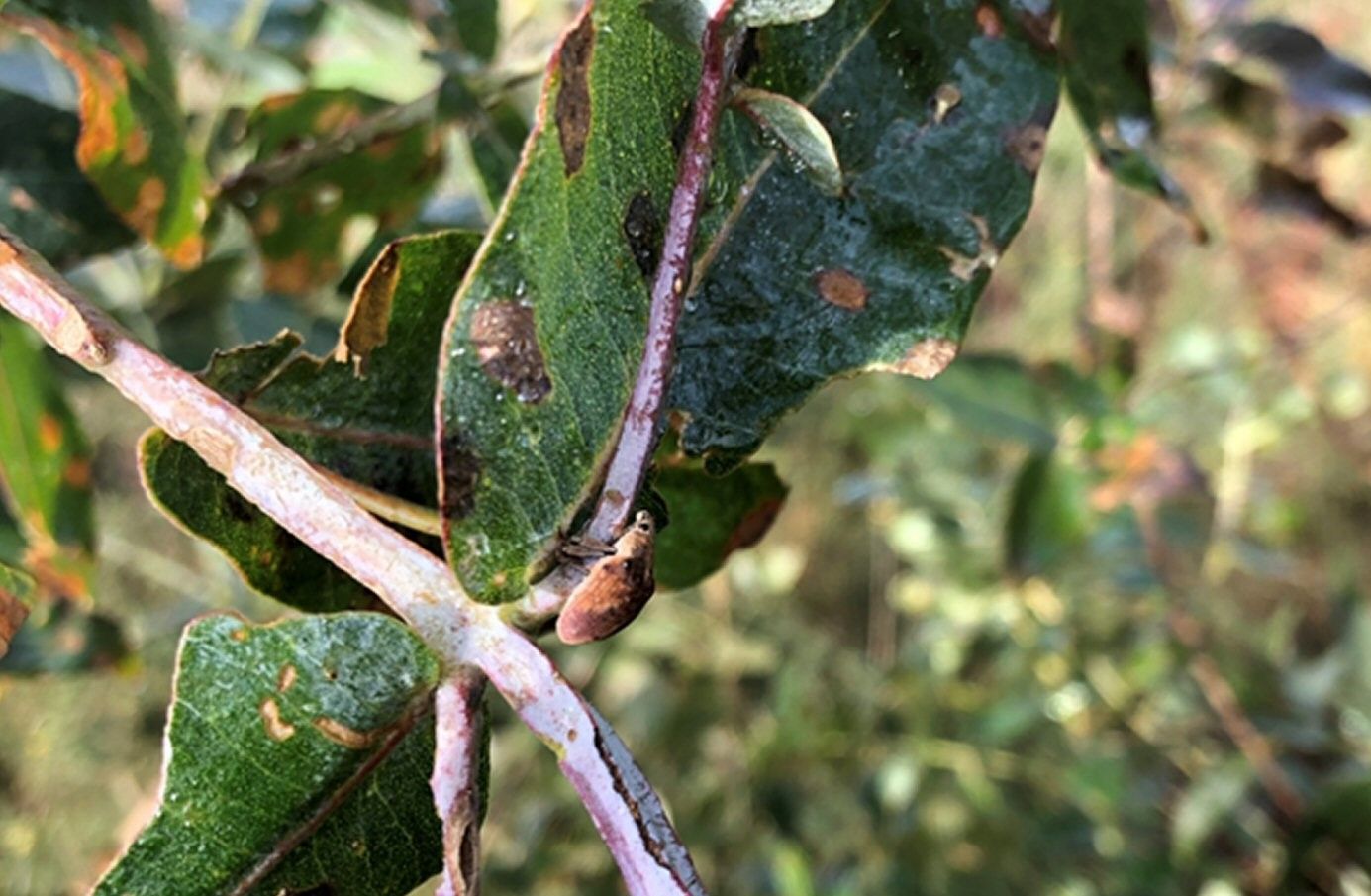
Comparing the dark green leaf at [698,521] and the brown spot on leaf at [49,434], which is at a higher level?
the dark green leaf at [698,521]

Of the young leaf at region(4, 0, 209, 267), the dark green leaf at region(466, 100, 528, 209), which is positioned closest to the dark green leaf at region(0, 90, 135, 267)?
the young leaf at region(4, 0, 209, 267)

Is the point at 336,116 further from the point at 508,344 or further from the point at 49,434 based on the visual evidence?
the point at 508,344

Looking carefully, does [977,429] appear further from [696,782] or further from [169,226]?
[696,782]

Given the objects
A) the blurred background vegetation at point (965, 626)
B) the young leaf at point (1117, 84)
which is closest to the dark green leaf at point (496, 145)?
the blurred background vegetation at point (965, 626)

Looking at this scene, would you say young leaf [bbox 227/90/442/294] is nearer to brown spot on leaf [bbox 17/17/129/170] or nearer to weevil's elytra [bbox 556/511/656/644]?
brown spot on leaf [bbox 17/17/129/170]

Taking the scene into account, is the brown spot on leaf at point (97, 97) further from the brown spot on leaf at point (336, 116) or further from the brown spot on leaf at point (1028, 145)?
the brown spot on leaf at point (1028, 145)

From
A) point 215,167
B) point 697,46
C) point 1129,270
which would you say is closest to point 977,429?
point 215,167

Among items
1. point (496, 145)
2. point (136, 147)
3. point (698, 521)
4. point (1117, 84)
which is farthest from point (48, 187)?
point (1117, 84)
